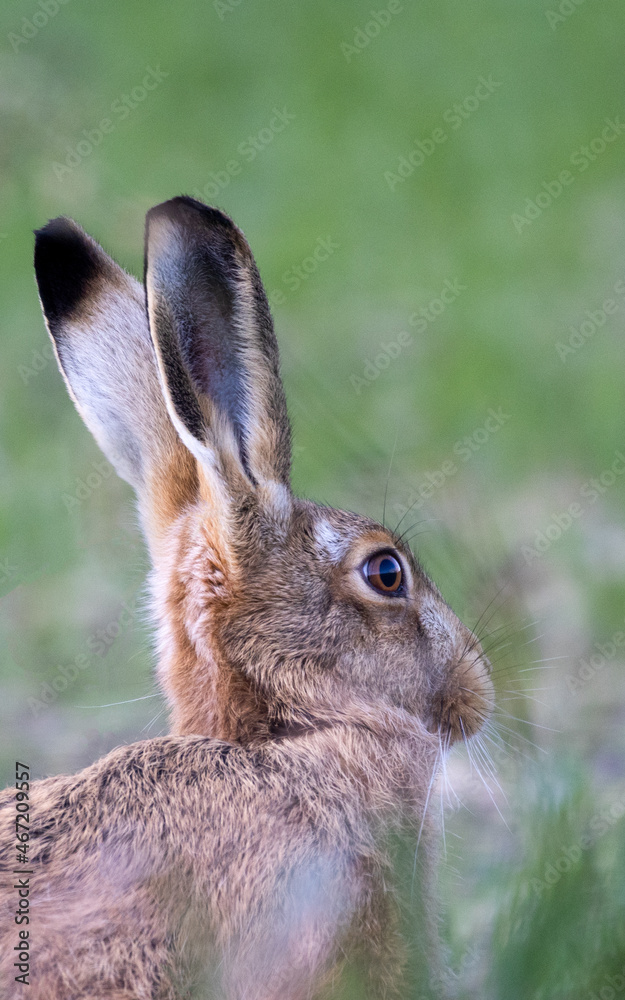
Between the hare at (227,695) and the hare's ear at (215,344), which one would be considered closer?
the hare at (227,695)

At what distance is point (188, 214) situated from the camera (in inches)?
138

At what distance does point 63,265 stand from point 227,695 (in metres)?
1.37

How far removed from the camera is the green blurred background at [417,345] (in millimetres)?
4039

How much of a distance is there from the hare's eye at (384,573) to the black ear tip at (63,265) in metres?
1.20

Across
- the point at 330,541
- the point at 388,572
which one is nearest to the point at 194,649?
the point at 330,541

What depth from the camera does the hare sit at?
301 cm

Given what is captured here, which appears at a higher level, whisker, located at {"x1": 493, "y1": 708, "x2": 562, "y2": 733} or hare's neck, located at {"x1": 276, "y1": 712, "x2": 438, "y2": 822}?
whisker, located at {"x1": 493, "y1": 708, "x2": 562, "y2": 733}

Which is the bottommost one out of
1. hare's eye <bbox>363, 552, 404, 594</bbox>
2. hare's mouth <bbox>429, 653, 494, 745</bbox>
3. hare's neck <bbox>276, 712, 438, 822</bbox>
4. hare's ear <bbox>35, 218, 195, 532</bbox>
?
hare's neck <bbox>276, 712, 438, 822</bbox>

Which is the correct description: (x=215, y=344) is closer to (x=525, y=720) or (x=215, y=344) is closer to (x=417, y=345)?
(x=525, y=720)

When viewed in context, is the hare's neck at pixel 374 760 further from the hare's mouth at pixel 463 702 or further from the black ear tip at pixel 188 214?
the black ear tip at pixel 188 214

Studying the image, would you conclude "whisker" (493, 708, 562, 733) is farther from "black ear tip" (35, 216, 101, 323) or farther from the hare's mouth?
"black ear tip" (35, 216, 101, 323)

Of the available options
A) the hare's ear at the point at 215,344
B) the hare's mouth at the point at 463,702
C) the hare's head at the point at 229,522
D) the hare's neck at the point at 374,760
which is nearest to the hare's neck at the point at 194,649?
the hare's head at the point at 229,522

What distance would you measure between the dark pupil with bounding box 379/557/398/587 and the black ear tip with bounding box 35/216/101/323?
1228mm

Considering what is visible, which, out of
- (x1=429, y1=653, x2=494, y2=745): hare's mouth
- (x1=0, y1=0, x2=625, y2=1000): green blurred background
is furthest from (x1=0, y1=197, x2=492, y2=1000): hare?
(x1=0, y1=0, x2=625, y2=1000): green blurred background
